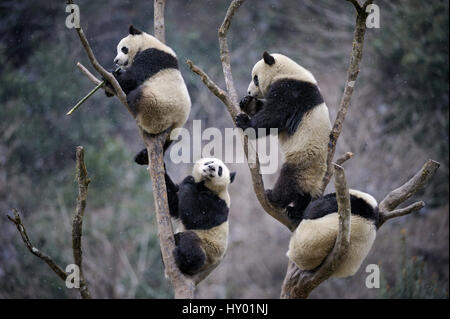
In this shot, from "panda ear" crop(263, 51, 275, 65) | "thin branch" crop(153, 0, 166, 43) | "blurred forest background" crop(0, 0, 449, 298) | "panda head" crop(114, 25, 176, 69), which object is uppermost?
"thin branch" crop(153, 0, 166, 43)

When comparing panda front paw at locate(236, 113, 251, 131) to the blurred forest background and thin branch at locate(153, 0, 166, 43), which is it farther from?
the blurred forest background

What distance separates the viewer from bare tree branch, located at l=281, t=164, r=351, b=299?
2635mm

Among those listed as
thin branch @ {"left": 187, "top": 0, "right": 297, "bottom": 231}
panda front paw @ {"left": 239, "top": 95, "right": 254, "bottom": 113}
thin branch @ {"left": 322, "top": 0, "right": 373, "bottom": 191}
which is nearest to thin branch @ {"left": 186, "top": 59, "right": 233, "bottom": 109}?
thin branch @ {"left": 187, "top": 0, "right": 297, "bottom": 231}

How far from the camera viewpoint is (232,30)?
27.1 feet

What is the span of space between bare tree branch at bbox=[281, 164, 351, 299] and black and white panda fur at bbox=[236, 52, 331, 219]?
0.45 meters

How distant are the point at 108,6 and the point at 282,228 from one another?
4299 millimetres

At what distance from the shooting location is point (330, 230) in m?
3.09

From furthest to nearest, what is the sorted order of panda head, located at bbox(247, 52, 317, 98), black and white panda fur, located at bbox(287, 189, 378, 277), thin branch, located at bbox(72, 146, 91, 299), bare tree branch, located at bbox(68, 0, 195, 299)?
panda head, located at bbox(247, 52, 317, 98), black and white panda fur, located at bbox(287, 189, 378, 277), bare tree branch, located at bbox(68, 0, 195, 299), thin branch, located at bbox(72, 146, 91, 299)

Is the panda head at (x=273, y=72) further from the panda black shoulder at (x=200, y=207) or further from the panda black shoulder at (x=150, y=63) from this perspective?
the panda black shoulder at (x=200, y=207)

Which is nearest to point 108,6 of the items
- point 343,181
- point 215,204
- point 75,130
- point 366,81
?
point 75,130

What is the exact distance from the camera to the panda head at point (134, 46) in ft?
11.8

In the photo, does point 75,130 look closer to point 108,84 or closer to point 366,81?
point 108,84

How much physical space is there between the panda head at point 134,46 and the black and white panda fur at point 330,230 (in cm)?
163

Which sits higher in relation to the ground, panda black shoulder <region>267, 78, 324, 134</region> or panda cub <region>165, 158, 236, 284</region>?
panda black shoulder <region>267, 78, 324, 134</region>
